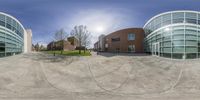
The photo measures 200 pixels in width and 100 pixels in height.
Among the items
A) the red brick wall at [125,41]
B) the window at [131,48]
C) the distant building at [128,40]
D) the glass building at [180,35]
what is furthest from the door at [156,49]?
the window at [131,48]

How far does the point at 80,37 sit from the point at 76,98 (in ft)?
102

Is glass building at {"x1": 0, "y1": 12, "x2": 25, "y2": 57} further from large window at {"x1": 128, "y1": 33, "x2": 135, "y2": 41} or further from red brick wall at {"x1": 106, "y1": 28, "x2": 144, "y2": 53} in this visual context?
large window at {"x1": 128, "y1": 33, "x2": 135, "y2": 41}

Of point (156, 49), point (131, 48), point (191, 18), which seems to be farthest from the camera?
point (131, 48)

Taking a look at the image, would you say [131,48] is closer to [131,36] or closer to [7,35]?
[131,36]

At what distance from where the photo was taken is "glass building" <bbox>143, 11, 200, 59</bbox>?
28.2 metres

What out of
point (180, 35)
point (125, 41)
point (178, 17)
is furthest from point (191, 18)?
point (125, 41)

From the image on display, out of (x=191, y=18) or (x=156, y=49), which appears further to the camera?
(x=156, y=49)

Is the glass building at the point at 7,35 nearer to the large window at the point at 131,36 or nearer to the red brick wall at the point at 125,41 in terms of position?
the red brick wall at the point at 125,41

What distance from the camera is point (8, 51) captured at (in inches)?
1141

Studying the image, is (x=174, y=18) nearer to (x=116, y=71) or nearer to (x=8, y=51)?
(x=116, y=71)

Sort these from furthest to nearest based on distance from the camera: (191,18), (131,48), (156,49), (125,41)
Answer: (125,41)
(131,48)
(156,49)
(191,18)

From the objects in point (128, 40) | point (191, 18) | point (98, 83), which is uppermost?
point (191, 18)

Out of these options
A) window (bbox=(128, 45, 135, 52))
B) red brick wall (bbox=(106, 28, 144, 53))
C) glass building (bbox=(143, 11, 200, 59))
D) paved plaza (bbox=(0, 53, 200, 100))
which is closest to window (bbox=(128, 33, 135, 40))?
red brick wall (bbox=(106, 28, 144, 53))

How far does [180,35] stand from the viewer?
1133 inches
